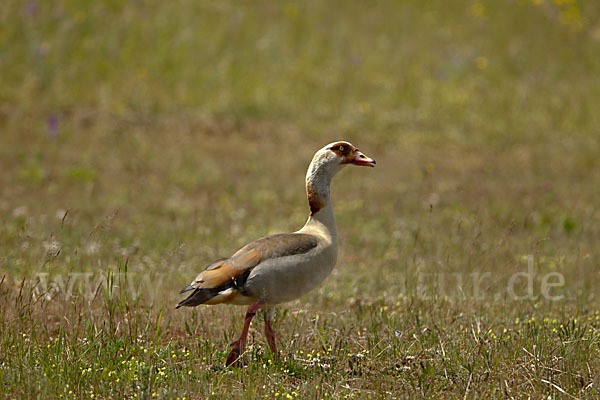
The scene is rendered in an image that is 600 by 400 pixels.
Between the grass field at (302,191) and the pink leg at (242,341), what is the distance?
0.36 feet

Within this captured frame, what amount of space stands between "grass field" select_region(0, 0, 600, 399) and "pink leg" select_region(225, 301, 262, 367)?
111mm

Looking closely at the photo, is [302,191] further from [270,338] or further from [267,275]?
[267,275]

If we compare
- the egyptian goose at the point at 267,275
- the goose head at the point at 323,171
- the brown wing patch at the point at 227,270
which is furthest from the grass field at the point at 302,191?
the goose head at the point at 323,171

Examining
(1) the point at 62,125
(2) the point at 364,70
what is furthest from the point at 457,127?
(1) the point at 62,125

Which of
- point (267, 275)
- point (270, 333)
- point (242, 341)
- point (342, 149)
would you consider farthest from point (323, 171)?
point (242, 341)

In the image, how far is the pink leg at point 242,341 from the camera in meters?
5.06

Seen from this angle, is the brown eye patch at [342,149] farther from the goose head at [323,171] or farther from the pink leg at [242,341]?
the pink leg at [242,341]

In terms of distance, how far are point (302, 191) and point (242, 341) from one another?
26.7ft

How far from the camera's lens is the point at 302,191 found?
13102mm

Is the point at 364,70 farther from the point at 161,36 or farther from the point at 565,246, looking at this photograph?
the point at 565,246

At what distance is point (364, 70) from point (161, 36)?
559 cm

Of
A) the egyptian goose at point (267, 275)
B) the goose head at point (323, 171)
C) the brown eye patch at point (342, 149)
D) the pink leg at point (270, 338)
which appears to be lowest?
the pink leg at point (270, 338)

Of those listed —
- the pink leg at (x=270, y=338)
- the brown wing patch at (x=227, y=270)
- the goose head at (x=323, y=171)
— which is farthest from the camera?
the goose head at (x=323, y=171)

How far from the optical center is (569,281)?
8.73m
